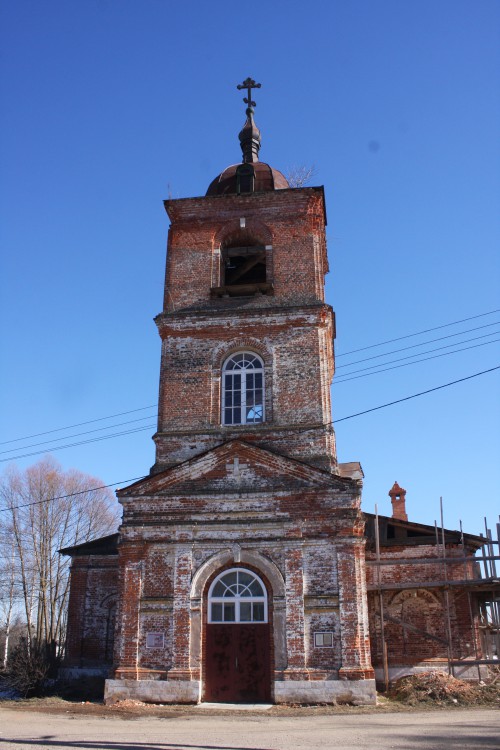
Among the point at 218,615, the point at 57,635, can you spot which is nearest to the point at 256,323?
the point at 218,615

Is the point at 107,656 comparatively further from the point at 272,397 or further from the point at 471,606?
the point at 471,606

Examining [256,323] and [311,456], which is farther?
[256,323]

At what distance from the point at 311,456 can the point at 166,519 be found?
377 centimetres

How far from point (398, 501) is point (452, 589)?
264 inches

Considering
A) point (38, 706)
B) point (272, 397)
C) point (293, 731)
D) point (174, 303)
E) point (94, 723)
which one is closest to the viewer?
point (293, 731)

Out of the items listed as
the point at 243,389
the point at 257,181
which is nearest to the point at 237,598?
the point at 243,389

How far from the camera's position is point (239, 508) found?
1535cm

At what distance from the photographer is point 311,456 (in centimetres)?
1638

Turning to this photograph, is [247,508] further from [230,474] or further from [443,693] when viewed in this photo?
[443,693]

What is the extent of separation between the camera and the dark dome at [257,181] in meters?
20.2

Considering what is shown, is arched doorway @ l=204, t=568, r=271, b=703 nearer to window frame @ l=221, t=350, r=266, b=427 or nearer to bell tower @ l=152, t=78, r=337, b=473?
bell tower @ l=152, t=78, r=337, b=473

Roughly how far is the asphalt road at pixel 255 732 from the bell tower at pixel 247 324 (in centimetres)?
588

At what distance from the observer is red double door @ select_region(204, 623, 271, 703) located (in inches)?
559

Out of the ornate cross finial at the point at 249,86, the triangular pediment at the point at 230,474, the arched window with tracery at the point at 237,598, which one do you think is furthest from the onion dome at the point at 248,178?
the arched window with tracery at the point at 237,598
